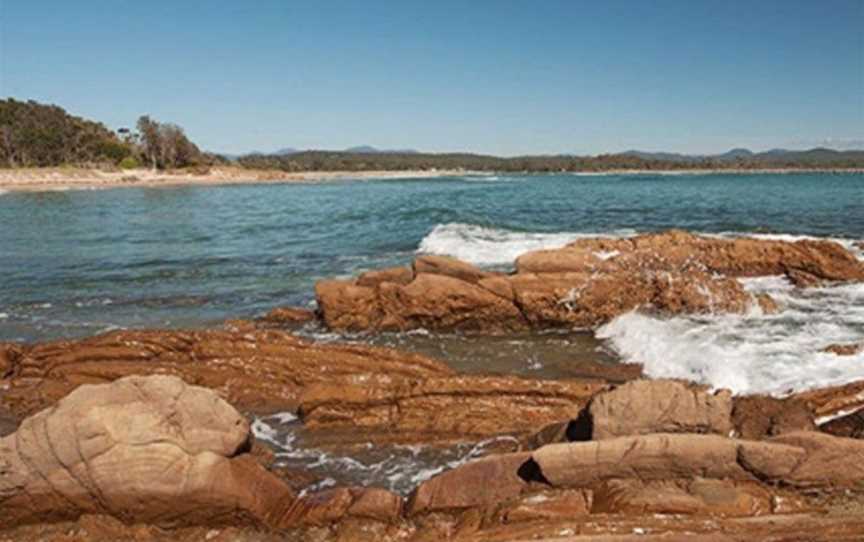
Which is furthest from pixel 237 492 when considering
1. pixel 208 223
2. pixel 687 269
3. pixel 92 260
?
pixel 208 223

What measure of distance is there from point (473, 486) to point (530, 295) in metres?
7.88

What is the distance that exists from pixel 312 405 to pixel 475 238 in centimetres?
2221

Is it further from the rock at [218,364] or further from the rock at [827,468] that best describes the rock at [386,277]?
the rock at [827,468]

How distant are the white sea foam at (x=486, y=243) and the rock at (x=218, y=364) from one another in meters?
13.2

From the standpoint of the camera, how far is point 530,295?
1383cm

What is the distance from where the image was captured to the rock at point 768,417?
673cm

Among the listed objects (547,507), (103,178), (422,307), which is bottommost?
(547,507)

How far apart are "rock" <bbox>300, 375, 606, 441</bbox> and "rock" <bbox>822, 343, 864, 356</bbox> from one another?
15.1 ft

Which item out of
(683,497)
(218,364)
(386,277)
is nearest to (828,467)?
(683,497)

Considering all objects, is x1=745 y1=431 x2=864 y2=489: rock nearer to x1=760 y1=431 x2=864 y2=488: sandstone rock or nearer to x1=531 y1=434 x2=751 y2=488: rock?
x1=760 y1=431 x2=864 y2=488: sandstone rock

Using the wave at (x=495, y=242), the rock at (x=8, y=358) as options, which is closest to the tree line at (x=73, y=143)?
the wave at (x=495, y=242)

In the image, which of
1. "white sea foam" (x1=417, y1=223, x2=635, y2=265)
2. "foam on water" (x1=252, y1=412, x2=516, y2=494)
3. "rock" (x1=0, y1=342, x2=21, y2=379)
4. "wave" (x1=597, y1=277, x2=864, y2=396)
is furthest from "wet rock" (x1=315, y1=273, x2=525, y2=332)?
"white sea foam" (x1=417, y1=223, x2=635, y2=265)

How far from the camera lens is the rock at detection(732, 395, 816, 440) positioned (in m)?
6.73

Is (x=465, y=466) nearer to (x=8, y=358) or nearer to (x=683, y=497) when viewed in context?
(x=683, y=497)
